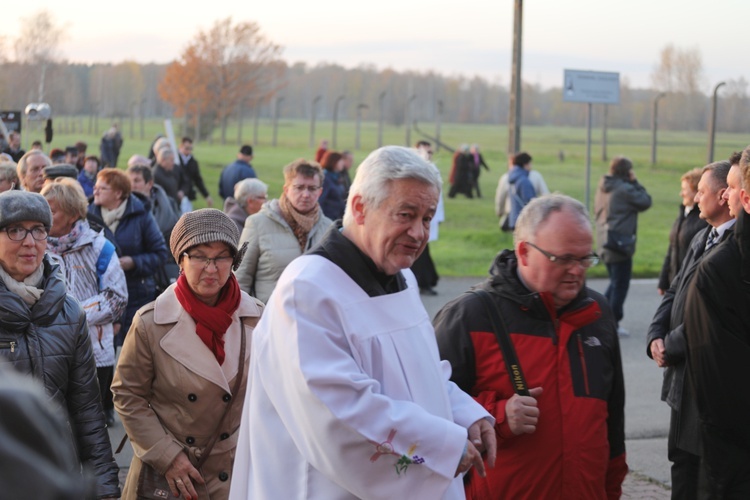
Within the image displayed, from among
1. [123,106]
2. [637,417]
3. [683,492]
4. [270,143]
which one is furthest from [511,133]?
[123,106]

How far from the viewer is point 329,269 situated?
2803mm

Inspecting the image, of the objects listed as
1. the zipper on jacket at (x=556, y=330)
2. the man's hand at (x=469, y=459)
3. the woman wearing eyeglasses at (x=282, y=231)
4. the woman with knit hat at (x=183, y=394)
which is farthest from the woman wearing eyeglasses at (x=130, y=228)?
the man's hand at (x=469, y=459)

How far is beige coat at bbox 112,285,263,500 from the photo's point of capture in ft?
13.3

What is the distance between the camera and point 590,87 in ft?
55.5

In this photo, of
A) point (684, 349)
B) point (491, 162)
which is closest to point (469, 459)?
point (684, 349)

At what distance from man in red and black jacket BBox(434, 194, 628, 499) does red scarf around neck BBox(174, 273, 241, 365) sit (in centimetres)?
98

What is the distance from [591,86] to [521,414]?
14246 millimetres

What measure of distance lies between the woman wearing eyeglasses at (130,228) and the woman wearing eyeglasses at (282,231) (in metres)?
1.20

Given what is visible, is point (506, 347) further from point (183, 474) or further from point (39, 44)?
point (39, 44)

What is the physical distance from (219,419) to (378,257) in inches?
60.0

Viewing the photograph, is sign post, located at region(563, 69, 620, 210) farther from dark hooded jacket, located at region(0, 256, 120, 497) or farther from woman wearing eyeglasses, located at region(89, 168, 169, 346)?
dark hooded jacket, located at region(0, 256, 120, 497)

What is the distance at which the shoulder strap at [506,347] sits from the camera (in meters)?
3.58

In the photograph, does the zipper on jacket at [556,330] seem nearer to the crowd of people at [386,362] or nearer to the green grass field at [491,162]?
the crowd of people at [386,362]

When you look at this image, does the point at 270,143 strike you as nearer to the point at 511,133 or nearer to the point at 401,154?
the point at 511,133
